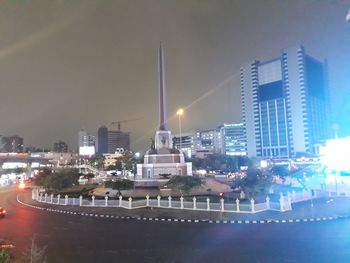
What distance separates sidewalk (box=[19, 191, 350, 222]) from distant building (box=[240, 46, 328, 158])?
352 feet

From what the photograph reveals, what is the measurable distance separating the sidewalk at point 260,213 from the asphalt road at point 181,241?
194 cm

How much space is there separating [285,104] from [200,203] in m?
121

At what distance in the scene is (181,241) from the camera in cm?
1845

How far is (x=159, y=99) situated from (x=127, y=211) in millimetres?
33595

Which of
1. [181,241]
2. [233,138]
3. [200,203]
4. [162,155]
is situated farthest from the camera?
[233,138]

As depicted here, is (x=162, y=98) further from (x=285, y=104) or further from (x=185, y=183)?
(x=285, y=104)

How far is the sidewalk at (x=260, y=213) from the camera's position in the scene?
24.4 m

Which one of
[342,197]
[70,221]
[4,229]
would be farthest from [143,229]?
[342,197]

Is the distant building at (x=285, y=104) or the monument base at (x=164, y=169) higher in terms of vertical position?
the distant building at (x=285, y=104)

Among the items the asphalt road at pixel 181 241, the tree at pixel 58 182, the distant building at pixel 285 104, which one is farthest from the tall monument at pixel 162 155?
the distant building at pixel 285 104

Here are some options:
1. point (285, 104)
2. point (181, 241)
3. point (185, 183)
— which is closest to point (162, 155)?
point (185, 183)

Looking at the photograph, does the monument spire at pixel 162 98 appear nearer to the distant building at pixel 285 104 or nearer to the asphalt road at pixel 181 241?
the asphalt road at pixel 181 241

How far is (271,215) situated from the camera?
2547 cm

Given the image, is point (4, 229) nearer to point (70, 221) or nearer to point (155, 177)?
point (70, 221)
